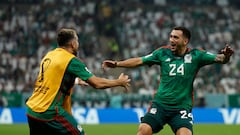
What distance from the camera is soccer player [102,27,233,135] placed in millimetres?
8922

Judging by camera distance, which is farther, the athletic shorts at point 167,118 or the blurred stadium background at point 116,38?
the blurred stadium background at point 116,38

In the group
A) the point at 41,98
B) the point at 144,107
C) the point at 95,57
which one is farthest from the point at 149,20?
the point at 41,98

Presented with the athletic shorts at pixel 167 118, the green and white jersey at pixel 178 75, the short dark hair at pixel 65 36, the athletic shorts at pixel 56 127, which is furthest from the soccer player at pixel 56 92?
the green and white jersey at pixel 178 75

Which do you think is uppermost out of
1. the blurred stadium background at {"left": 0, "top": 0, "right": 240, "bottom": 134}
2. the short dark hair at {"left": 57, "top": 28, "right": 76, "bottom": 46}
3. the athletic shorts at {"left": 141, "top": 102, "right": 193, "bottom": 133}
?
the short dark hair at {"left": 57, "top": 28, "right": 76, "bottom": 46}

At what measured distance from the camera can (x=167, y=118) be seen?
905 cm

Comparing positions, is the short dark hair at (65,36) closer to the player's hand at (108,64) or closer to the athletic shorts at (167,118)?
the player's hand at (108,64)

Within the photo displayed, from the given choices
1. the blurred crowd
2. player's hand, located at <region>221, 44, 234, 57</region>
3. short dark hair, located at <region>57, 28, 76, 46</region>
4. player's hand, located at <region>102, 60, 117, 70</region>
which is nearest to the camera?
short dark hair, located at <region>57, 28, 76, 46</region>

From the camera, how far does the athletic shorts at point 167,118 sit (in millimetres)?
8844

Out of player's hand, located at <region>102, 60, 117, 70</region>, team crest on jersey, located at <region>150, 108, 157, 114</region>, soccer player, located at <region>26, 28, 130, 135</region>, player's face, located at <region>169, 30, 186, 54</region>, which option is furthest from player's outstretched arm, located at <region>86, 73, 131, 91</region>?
player's face, located at <region>169, 30, 186, 54</region>

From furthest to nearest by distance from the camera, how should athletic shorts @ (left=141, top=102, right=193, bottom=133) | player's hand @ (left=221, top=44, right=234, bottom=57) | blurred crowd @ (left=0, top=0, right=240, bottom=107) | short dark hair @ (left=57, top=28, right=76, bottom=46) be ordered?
blurred crowd @ (left=0, top=0, right=240, bottom=107), player's hand @ (left=221, top=44, right=234, bottom=57), athletic shorts @ (left=141, top=102, right=193, bottom=133), short dark hair @ (left=57, top=28, right=76, bottom=46)

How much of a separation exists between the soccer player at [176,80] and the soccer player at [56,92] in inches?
58.4

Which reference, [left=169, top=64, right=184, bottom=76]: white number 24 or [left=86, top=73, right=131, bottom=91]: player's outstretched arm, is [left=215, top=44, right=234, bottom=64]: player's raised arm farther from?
[left=86, top=73, right=131, bottom=91]: player's outstretched arm

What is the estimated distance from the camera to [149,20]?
3094 centimetres

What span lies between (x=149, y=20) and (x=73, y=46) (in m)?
23.3
